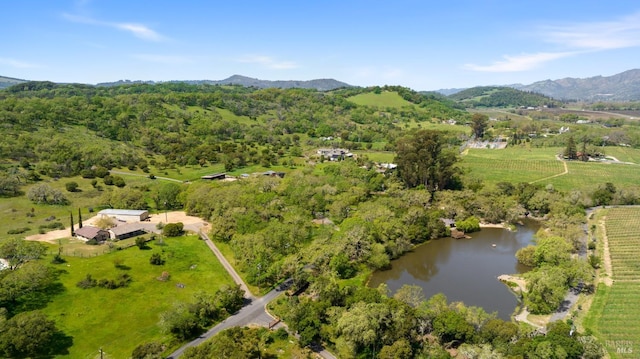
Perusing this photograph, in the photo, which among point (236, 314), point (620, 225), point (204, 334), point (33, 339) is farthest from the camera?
point (620, 225)

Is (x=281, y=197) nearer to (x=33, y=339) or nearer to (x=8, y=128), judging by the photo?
(x=33, y=339)

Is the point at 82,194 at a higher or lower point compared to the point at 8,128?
lower

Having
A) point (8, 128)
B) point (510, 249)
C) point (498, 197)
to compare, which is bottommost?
point (510, 249)

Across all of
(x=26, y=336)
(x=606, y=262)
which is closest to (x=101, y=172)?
(x=26, y=336)

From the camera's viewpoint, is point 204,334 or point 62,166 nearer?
point 204,334

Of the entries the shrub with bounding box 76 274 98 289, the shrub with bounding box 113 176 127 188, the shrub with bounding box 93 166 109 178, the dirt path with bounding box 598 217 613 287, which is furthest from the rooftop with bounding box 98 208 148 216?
the dirt path with bounding box 598 217 613 287

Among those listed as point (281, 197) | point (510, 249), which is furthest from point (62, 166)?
point (510, 249)

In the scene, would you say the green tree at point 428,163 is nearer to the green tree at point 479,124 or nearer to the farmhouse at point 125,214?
the farmhouse at point 125,214
